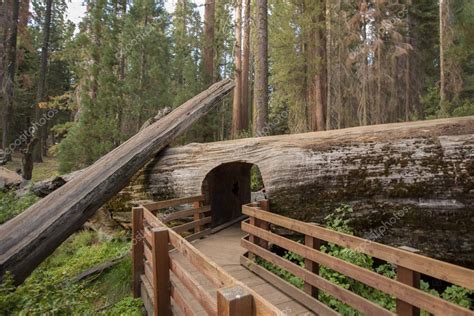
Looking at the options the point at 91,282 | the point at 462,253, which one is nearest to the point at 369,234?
the point at 462,253

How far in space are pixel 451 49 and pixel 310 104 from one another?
709cm

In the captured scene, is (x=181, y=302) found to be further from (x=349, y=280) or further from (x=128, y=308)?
(x=349, y=280)

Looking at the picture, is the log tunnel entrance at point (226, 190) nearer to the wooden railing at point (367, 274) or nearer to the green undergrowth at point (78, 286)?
the green undergrowth at point (78, 286)

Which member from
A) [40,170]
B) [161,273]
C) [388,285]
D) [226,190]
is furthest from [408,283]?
[40,170]

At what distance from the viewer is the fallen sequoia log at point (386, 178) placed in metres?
5.16

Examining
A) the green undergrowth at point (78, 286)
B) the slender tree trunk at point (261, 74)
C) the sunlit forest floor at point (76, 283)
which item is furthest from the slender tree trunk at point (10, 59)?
the slender tree trunk at point (261, 74)

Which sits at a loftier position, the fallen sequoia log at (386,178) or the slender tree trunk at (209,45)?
the slender tree trunk at (209,45)

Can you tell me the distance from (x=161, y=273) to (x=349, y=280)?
3.13 metres

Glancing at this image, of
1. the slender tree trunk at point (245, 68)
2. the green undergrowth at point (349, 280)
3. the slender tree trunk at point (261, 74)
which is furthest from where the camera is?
the slender tree trunk at point (245, 68)

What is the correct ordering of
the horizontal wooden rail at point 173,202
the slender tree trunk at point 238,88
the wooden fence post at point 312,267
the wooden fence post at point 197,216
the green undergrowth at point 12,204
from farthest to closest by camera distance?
the slender tree trunk at point 238,88 < the green undergrowth at point 12,204 < the wooden fence post at point 197,216 < the horizontal wooden rail at point 173,202 < the wooden fence post at point 312,267

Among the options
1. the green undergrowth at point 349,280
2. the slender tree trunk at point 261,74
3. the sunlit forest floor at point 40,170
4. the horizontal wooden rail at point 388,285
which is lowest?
the green undergrowth at point 349,280

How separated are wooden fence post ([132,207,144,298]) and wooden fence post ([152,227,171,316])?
201 cm

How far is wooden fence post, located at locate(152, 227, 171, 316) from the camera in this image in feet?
13.1

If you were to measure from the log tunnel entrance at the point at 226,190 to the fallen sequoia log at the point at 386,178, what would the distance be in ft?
4.17
